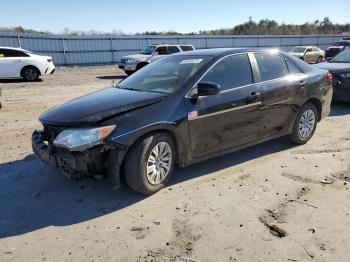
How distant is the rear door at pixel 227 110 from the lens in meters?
4.82

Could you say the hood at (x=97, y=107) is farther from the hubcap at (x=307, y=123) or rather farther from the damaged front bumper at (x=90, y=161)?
the hubcap at (x=307, y=123)

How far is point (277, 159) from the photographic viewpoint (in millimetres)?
5852

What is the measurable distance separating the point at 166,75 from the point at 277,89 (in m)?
1.77

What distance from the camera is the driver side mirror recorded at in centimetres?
472

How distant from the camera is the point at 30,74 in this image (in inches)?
681

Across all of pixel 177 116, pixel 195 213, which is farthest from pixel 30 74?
pixel 195 213

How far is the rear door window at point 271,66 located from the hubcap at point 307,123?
856 mm

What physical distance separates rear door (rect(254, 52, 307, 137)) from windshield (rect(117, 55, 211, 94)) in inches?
42.4

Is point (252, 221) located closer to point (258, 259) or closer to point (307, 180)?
point (258, 259)

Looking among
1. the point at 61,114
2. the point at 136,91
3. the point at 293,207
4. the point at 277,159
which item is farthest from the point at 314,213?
the point at 61,114

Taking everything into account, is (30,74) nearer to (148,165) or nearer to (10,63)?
(10,63)

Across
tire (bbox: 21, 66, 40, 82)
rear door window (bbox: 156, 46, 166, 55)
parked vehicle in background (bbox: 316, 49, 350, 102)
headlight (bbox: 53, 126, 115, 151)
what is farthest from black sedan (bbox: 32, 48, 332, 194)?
rear door window (bbox: 156, 46, 166, 55)

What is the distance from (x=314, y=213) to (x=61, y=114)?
3.08m

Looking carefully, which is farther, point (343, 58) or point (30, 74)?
point (30, 74)
